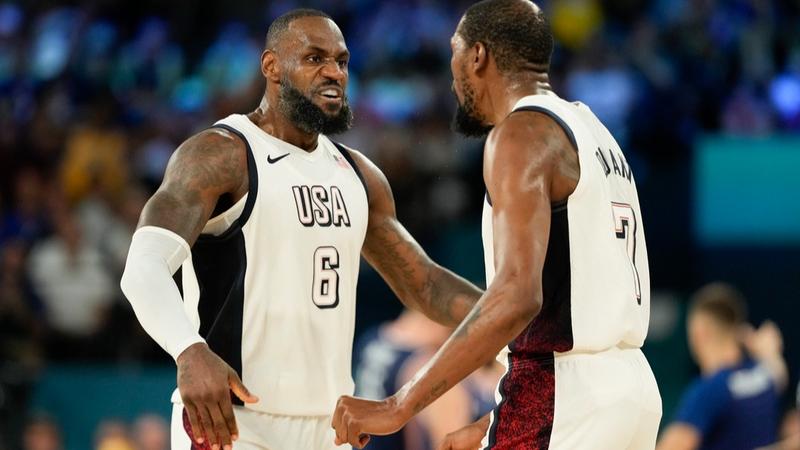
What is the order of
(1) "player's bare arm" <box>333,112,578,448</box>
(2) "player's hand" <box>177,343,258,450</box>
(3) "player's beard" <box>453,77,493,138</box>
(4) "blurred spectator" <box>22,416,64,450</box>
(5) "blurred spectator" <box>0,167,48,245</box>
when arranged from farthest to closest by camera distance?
(5) "blurred spectator" <box>0,167,48,245</box> → (4) "blurred spectator" <box>22,416,64,450</box> → (3) "player's beard" <box>453,77,493,138</box> → (2) "player's hand" <box>177,343,258,450</box> → (1) "player's bare arm" <box>333,112,578,448</box>

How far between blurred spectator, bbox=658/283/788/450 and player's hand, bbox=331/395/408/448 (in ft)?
12.5

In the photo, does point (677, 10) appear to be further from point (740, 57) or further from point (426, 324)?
point (426, 324)

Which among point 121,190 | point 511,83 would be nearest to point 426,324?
point 511,83

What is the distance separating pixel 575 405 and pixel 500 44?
1472 millimetres

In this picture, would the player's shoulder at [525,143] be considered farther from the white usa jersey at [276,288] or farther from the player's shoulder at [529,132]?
the white usa jersey at [276,288]

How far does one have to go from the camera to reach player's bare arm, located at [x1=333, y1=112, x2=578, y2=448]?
16.1 feet

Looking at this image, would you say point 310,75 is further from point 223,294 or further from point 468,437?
point 468,437

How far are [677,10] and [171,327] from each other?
11693mm

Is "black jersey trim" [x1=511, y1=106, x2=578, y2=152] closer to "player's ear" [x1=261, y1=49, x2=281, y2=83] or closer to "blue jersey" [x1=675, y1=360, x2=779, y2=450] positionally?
"player's ear" [x1=261, y1=49, x2=281, y2=83]

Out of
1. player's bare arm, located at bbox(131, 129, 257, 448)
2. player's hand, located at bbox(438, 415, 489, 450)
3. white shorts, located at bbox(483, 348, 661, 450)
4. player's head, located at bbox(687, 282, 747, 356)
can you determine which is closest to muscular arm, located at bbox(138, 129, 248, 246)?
player's bare arm, located at bbox(131, 129, 257, 448)

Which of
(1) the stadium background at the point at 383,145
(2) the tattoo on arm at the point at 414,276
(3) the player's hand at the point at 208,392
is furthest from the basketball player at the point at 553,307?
(1) the stadium background at the point at 383,145

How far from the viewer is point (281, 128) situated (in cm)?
627

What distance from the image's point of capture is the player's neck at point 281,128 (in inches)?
246

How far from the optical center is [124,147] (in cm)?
1543
